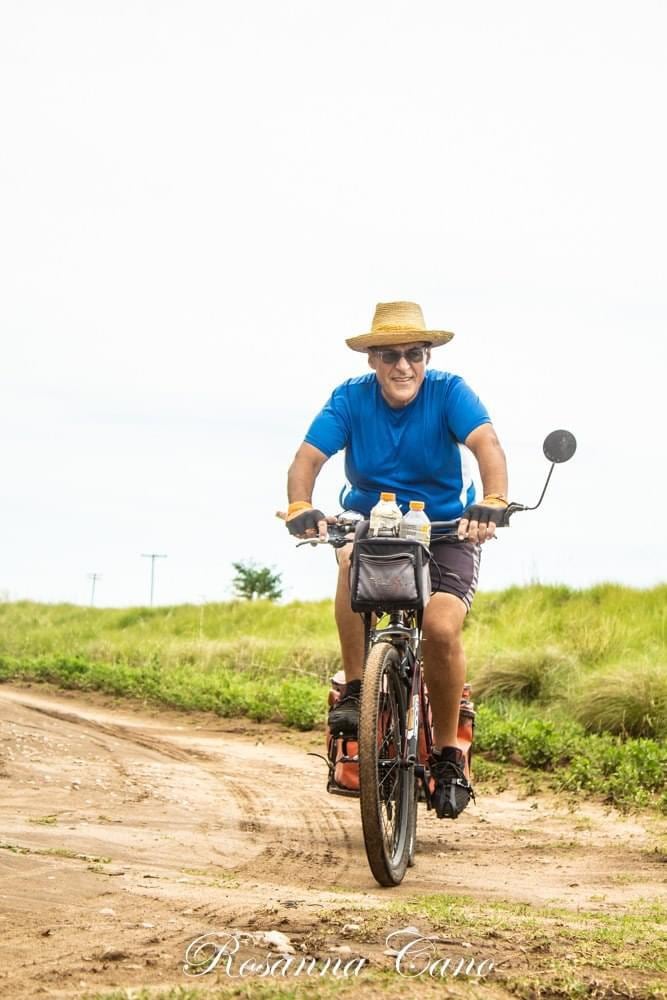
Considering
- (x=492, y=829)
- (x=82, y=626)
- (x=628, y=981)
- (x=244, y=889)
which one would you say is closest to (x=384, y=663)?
(x=244, y=889)

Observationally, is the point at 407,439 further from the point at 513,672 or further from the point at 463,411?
the point at 513,672

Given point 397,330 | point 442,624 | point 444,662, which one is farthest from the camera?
point 397,330

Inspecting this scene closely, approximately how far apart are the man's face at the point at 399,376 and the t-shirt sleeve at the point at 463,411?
183mm

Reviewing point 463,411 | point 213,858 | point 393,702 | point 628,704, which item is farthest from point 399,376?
point 628,704

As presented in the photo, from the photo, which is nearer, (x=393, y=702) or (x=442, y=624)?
(x=393, y=702)

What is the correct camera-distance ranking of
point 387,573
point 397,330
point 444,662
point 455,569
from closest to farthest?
point 387,573
point 444,662
point 455,569
point 397,330

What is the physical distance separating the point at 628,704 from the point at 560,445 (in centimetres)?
666

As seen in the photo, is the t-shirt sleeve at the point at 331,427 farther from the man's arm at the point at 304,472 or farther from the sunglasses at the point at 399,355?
the sunglasses at the point at 399,355

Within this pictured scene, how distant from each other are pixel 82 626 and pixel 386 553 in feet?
73.3

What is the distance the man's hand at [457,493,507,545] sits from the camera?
6.33 m

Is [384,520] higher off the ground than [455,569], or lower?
higher

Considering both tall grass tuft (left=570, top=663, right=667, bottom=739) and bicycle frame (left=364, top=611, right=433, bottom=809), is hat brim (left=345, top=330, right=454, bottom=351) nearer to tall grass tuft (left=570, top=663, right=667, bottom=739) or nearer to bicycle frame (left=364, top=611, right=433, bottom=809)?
bicycle frame (left=364, top=611, right=433, bottom=809)

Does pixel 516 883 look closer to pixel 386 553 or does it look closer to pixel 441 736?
pixel 441 736
